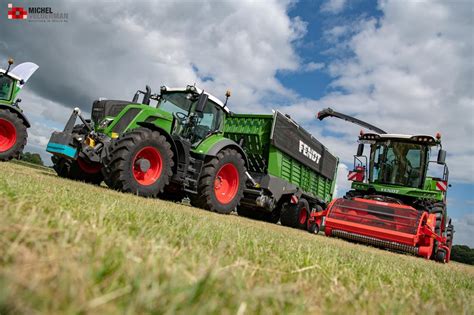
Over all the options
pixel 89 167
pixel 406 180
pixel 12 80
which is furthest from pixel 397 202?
pixel 12 80

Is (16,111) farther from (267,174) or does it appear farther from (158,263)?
(158,263)

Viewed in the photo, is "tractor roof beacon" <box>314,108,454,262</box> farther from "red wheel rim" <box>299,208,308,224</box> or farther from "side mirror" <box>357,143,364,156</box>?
"red wheel rim" <box>299,208,308,224</box>

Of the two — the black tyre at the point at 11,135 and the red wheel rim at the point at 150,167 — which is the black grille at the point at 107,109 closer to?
the red wheel rim at the point at 150,167

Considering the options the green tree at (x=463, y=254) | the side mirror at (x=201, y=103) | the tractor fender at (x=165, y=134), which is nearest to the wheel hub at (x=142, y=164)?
the tractor fender at (x=165, y=134)

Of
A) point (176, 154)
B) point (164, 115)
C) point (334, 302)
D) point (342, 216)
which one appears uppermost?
point (164, 115)

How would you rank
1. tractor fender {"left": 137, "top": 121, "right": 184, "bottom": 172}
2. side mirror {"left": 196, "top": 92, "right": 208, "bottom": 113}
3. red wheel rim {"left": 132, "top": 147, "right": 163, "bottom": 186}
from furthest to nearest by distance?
side mirror {"left": 196, "top": 92, "right": 208, "bottom": 113}
tractor fender {"left": 137, "top": 121, "right": 184, "bottom": 172}
red wheel rim {"left": 132, "top": 147, "right": 163, "bottom": 186}

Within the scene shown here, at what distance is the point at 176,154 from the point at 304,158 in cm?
507

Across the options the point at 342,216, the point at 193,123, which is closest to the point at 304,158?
the point at 342,216

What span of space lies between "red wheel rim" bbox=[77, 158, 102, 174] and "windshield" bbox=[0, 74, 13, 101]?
3.40 m

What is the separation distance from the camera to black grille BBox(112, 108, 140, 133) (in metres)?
7.27

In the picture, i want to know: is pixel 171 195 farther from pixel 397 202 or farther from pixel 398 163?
pixel 398 163

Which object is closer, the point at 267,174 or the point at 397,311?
the point at 397,311

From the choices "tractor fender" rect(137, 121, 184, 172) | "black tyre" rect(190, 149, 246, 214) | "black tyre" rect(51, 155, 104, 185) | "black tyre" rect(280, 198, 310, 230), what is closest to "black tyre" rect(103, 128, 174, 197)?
"tractor fender" rect(137, 121, 184, 172)

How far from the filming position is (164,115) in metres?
7.80
